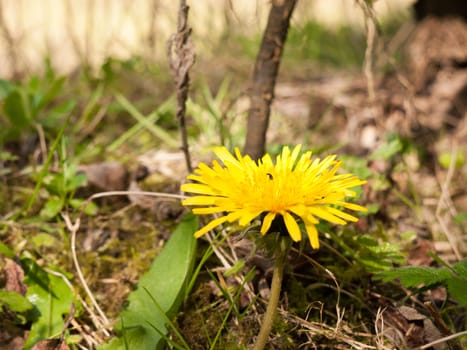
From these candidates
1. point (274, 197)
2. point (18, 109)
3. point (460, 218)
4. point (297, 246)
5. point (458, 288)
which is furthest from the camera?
point (18, 109)

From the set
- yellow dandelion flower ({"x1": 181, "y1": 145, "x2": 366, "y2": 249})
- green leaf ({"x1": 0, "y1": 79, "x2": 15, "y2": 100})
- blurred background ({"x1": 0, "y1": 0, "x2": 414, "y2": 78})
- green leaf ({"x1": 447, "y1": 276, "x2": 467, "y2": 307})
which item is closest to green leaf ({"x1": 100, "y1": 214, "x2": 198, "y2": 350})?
yellow dandelion flower ({"x1": 181, "y1": 145, "x2": 366, "y2": 249})

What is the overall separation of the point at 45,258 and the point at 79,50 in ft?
5.52

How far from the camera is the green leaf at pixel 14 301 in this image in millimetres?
1410

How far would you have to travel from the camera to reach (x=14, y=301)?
1418 mm

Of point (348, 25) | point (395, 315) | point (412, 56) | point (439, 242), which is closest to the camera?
point (395, 315)

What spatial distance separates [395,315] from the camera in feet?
4.71

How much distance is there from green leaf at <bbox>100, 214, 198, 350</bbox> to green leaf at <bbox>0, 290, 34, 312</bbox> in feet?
0.91

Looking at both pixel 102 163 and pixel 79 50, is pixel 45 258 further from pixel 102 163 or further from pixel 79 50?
pixel 79 50

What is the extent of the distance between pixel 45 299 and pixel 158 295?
1.20ft

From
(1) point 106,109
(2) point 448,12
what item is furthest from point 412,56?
(1) point 106,109

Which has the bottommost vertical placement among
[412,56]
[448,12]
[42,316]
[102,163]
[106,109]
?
[42,316]

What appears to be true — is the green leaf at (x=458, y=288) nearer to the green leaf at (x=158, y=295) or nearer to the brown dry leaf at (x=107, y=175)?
the green leaf at (x=158, y=295)

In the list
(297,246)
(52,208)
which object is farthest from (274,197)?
(52,208)

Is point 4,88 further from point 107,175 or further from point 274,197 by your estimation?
point 274,197
